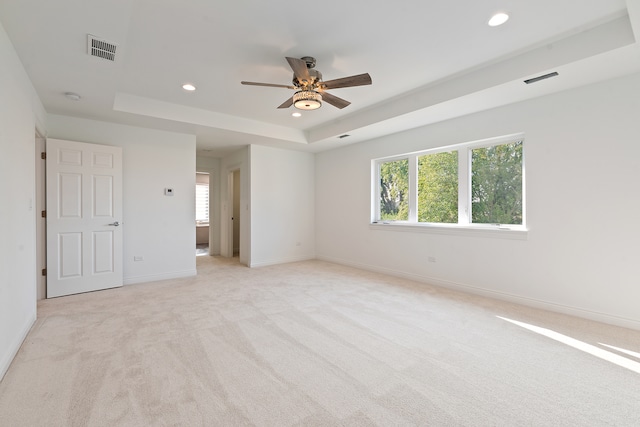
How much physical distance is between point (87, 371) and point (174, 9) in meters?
2.82

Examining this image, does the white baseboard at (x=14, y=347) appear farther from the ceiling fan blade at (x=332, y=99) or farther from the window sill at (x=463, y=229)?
the window sill at (x=463, y=229)

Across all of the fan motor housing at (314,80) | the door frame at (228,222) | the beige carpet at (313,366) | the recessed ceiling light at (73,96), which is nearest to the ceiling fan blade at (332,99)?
the fan motor housing at (314,80)

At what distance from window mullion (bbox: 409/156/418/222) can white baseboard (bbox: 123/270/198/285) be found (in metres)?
4.04

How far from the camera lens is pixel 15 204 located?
246 cm

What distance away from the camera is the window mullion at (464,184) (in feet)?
13.9

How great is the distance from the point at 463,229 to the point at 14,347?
501cm

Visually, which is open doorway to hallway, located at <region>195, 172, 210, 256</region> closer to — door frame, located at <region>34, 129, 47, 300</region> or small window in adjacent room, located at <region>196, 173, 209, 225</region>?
small window in adjacent room, located at <region>196, 173, 209, 225</region>

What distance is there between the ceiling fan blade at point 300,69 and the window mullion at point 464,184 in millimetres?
2675

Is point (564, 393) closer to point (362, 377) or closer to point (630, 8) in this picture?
point (362, 377)

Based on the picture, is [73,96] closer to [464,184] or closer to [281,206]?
[281,206]

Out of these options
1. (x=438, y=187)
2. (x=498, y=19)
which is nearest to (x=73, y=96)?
(x=498, y=19)

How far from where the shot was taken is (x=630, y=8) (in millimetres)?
1955

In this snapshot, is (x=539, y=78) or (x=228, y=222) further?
(x=228, y=222)

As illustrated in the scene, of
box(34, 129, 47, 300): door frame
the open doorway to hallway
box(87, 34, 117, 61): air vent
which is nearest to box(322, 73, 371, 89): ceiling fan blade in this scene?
box(87, 34, 117, 61): air vent
